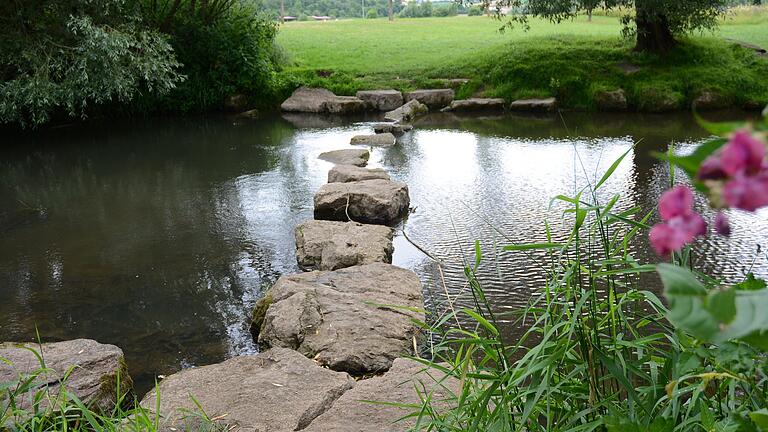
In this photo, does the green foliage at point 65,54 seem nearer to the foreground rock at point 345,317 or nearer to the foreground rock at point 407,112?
the foreground rock at point 407,112

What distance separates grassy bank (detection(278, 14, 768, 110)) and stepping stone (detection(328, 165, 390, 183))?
20.1ft

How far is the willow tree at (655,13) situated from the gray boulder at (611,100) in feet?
4.42

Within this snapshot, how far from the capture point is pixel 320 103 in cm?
1425

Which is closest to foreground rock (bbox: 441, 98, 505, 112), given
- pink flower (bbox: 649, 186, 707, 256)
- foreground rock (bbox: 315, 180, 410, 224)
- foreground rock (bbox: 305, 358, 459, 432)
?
foreground rock (bbox: 315, 180, 410, 224)

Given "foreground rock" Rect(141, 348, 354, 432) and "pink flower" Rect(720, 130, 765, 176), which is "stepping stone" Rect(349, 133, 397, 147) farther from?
"pink flower" Rect(720, 130, 765, 176)

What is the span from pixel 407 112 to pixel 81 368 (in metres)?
9.87

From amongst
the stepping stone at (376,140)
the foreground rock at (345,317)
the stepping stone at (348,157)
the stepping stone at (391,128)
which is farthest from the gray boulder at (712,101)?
the foreground rock at (345,317)

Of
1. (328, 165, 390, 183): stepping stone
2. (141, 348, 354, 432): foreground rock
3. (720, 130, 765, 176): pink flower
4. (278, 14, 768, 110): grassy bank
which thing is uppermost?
(720, 130, 765, 176): pink flower

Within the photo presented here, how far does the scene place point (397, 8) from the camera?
207 feet

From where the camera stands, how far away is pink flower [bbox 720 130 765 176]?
0.65 metres

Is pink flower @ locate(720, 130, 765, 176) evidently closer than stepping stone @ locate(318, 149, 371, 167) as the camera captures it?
Yes

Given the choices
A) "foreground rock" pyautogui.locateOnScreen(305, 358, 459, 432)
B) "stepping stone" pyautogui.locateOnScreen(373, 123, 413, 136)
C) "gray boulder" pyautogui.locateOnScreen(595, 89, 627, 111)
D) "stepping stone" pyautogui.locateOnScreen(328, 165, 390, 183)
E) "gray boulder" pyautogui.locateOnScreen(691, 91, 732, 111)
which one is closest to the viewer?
"foreground rock" pyautogui.locateOnScreen(305, 358, 459, 432)

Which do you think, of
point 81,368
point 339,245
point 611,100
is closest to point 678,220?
point 81,368

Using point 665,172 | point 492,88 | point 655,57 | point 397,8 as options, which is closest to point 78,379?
point 665,172
